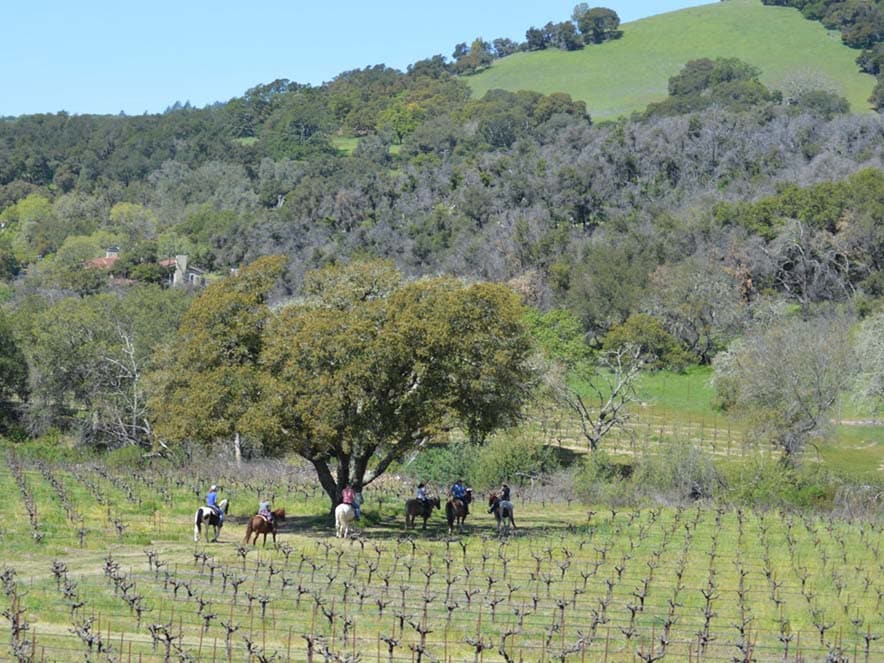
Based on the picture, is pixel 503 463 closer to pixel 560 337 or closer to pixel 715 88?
pixel 560 337

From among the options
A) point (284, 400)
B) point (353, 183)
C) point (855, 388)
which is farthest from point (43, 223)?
point (284, 400)

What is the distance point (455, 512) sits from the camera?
120ft

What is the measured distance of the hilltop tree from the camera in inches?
1356

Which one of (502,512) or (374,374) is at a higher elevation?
(374,374)

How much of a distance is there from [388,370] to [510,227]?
76.8 meters

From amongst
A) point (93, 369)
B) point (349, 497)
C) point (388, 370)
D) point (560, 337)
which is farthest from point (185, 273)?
point (349, 497)

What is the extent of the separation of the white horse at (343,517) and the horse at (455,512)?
130 inches

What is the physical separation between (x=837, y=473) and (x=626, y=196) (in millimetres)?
71094

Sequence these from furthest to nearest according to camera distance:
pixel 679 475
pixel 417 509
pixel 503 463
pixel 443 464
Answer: pixel 443 464 < pixel 503 463 < pixel 679 475 < pixel 417 509

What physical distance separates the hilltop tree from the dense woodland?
83 cm

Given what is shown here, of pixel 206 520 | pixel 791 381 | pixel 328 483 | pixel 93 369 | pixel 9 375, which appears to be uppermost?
pixel 791 381

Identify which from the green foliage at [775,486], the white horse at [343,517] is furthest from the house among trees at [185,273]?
the white horse at [343,517]

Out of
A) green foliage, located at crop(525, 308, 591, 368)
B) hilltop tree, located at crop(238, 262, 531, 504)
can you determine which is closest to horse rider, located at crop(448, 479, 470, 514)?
hilltop tree, located at crop(238, 262, 531, 504)

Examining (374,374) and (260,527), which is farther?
(374,374)
